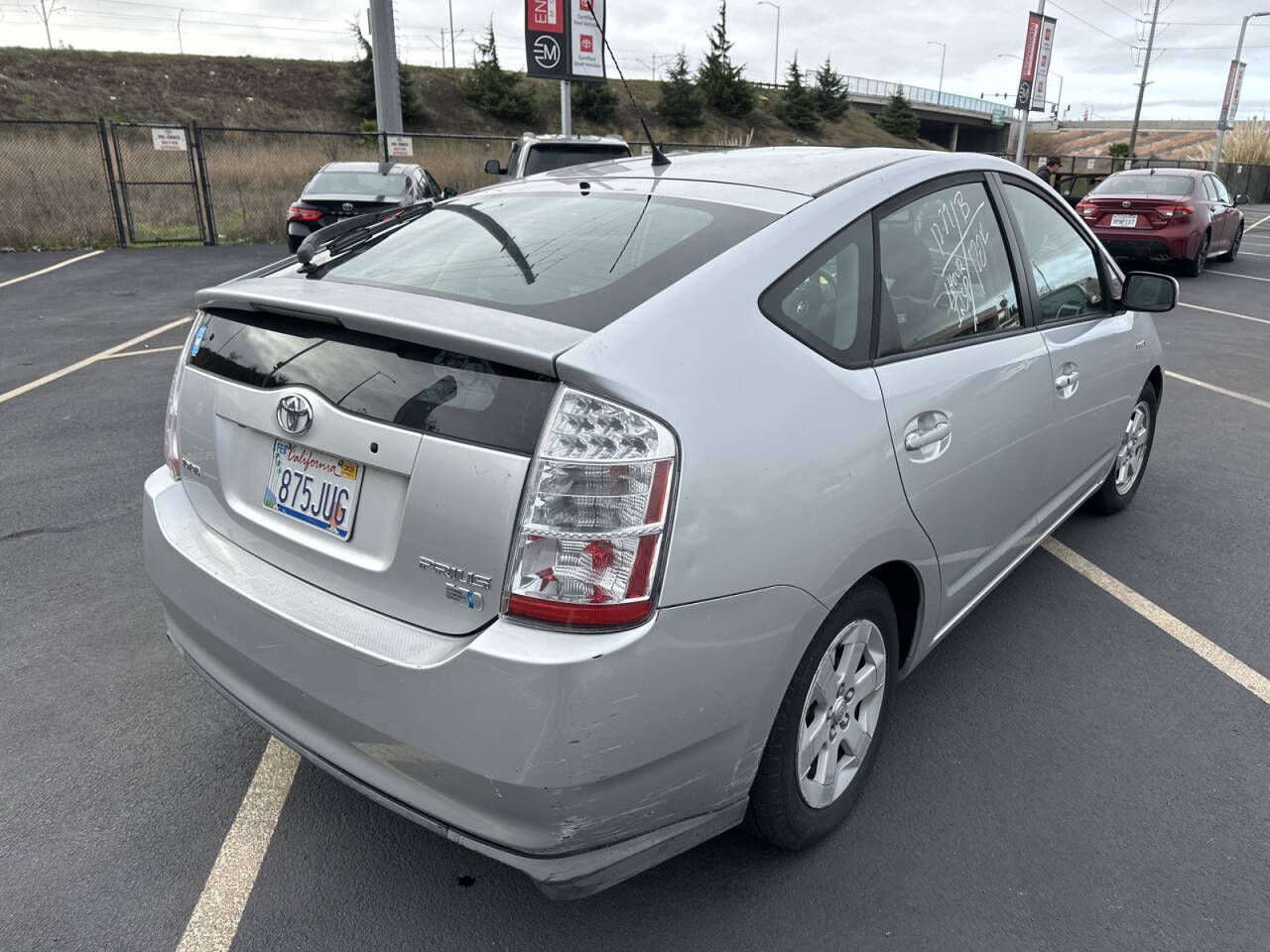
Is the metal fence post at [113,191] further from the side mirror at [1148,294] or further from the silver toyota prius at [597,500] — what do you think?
the side mirror at [1148,294]

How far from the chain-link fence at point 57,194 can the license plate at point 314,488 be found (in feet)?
53.5

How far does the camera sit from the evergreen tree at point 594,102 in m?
49.9

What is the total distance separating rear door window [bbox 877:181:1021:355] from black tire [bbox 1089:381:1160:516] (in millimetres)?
1699

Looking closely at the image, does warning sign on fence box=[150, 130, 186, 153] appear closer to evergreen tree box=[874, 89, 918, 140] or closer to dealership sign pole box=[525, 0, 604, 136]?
dealership sign pole box=[525, 0, 604, 136]

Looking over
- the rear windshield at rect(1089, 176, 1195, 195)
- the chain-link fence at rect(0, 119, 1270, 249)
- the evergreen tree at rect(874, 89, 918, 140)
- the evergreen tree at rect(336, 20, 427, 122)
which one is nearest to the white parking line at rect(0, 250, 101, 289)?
the chain-link fence at rect(0, 119, 1270, 249)

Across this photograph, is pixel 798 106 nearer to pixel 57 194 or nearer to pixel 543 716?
pixel 57 194

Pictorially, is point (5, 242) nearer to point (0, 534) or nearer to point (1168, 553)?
point (0, 534)

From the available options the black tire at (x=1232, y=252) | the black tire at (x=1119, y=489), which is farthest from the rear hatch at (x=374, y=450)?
the black tire at (x=1232, y=252)

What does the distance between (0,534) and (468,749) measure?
11.8 feet

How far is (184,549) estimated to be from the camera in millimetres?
2281

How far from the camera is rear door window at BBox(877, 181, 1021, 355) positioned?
8.16 feet

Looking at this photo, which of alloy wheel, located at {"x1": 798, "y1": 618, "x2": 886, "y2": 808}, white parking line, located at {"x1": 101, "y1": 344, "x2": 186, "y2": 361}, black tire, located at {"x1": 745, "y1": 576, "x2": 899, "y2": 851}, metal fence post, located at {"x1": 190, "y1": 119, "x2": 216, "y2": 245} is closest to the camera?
black tire, located at {"x1": 745, "y1": 576, "x2": 899, "y2": 851}

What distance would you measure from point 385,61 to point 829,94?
166 feet

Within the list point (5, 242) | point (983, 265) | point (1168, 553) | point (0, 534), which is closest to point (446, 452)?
point (983, 265)
